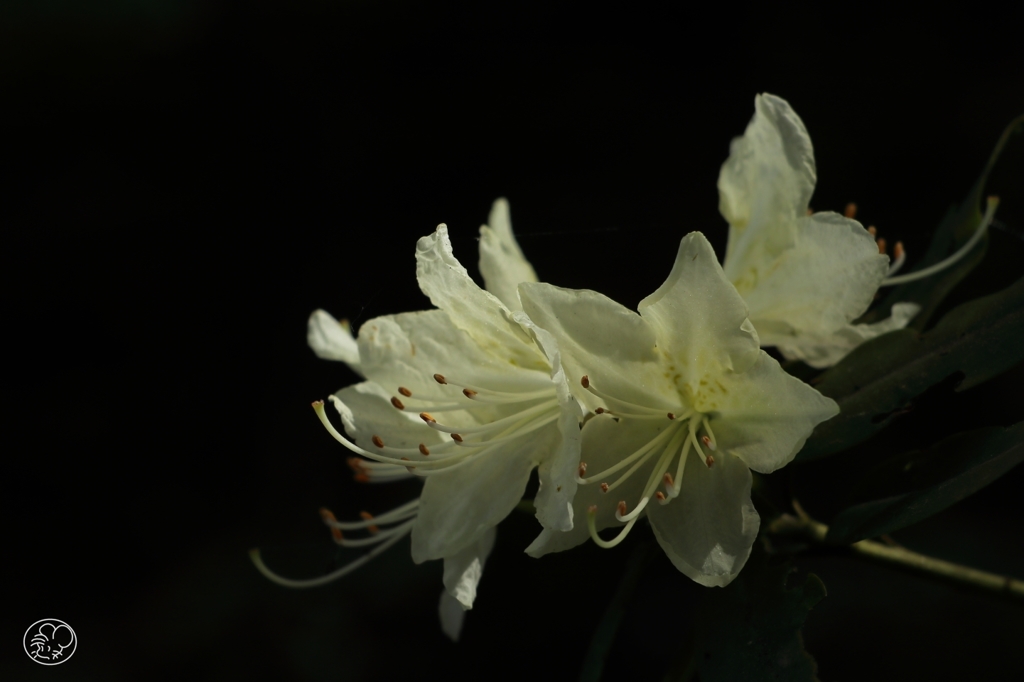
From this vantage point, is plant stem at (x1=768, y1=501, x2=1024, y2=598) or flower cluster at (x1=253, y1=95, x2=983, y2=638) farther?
plant stem at (x1=768, y1=501, x2=1024, y2=598)

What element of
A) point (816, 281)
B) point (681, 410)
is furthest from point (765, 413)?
point (816, 281)

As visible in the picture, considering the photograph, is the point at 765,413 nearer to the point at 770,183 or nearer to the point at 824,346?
the point at 824,346

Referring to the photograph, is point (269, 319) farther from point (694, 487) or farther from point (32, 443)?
point (694, 487)

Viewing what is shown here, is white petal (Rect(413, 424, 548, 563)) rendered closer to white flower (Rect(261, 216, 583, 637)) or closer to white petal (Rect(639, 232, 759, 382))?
white flower (Rect(261, 216, 583, 637))

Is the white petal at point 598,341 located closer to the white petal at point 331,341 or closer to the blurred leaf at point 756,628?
the blurred leaf at point 756,628

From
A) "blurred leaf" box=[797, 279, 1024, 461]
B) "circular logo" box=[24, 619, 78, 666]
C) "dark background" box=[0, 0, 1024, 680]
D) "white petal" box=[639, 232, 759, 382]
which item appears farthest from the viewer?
"dark background" box=[0, 0, 1024, 680]

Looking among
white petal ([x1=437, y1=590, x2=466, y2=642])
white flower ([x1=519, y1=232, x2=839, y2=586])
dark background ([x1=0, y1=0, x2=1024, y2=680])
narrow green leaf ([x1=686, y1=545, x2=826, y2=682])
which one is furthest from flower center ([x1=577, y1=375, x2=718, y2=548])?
dark background ([x1=0, y1=0, x2=1024, y2=680])

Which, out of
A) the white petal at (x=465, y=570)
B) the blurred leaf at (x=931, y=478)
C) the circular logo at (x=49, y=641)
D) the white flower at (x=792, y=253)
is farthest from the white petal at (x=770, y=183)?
the circular logo at (x=49, y=641)

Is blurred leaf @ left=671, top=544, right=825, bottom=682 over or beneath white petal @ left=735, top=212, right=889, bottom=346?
beneath
